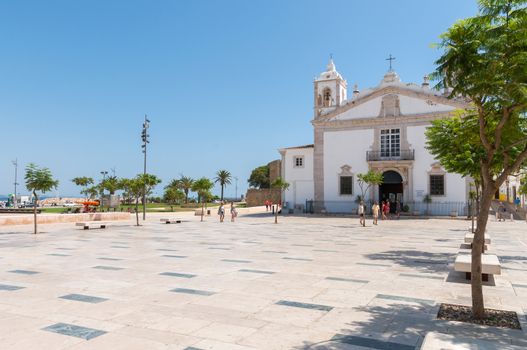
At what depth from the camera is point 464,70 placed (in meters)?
5.28

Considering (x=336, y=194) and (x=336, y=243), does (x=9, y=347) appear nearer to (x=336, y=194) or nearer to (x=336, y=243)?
(x=336, y=243)

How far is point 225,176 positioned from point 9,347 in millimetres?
72318

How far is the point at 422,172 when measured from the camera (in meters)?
35.6

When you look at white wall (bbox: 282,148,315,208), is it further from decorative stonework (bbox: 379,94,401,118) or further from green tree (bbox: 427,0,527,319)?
green tree (bbox: 427,0,527,319)

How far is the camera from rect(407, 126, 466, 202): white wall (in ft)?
113

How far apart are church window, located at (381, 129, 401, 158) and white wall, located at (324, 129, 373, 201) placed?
1.09m

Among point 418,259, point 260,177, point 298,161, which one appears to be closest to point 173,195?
point 260,177

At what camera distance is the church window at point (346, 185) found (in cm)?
3794

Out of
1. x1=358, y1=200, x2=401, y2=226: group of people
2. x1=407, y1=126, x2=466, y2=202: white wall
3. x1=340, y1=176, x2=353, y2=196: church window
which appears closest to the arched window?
x1=340, y1=176, x2=353, y2=196: church window

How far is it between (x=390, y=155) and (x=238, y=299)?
3255 centimetres

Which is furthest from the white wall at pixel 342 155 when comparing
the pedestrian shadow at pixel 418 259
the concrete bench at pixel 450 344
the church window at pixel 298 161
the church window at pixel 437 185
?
the concrete bench at pixel 450 344

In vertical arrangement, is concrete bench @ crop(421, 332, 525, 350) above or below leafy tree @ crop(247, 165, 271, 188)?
below

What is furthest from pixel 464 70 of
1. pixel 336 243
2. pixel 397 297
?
pixel 336 243

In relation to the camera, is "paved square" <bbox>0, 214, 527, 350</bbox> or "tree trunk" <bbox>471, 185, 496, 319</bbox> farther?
"tree trunk" <bbox>471, 185, 496, 319</bbox>
